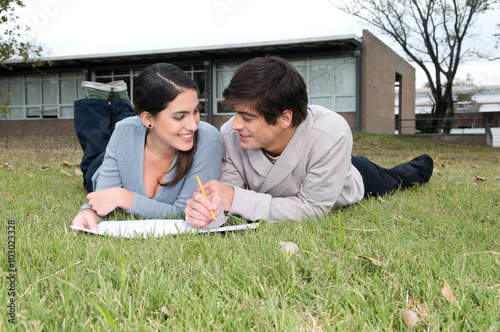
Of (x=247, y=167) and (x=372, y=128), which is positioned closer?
(x=247, y=167)

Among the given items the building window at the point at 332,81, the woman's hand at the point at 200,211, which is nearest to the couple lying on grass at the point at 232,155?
the woman's hand at the point at 200,211

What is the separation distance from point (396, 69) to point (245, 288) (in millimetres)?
23837

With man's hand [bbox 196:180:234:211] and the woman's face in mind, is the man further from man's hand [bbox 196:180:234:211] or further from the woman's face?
the woman's face

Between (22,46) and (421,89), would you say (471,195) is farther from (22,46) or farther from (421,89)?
(421,89)

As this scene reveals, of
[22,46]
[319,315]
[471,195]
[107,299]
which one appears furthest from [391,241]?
[22,46]

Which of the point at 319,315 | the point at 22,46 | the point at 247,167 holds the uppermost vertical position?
the point at 22,46

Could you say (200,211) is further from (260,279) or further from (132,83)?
(132,83)

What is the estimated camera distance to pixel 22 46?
14367mm

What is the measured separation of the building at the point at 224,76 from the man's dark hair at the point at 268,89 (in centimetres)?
1517

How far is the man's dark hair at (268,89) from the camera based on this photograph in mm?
2643

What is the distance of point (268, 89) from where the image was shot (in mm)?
2652

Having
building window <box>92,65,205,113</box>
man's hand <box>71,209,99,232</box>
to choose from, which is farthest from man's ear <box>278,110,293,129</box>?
building window <box>92,65,205,113</box>

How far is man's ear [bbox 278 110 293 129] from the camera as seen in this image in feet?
8.95

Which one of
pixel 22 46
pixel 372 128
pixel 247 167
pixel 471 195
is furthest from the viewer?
pixel 372 128
